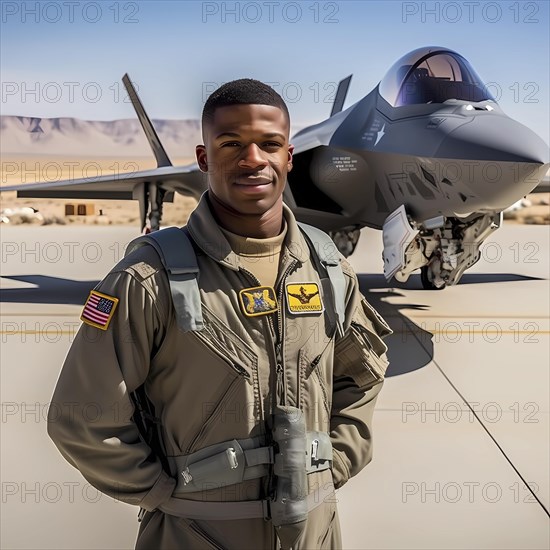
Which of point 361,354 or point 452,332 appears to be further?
point 452,332

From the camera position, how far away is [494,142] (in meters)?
7.14

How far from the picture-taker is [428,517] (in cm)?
423

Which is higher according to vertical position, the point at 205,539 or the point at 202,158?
the point at 202,158

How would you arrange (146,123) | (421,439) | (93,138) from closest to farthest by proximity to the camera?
(421,439), (146,123), (93,138)

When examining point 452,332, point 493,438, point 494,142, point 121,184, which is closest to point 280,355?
point 493,438

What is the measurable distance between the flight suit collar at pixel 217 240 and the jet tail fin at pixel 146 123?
1279cm

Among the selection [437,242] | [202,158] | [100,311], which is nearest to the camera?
[100,311]

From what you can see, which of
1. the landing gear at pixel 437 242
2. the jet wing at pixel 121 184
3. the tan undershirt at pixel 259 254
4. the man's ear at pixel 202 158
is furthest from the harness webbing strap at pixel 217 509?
the jet wing at pixel 121 184

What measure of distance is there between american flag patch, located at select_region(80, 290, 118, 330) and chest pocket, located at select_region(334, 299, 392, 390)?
0.73m

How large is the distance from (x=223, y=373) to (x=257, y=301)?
216 millimetres

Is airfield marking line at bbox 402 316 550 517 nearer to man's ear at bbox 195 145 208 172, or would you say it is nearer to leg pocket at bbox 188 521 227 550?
leg pocket at bbox 188 521 227 550

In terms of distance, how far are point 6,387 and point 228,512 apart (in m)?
5.38

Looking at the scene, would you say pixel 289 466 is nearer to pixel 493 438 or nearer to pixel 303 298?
pixel 303 298

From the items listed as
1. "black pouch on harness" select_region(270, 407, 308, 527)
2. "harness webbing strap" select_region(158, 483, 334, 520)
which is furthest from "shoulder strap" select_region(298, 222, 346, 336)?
"harness webbing strap" select_region(158, 483, 334, 520)
